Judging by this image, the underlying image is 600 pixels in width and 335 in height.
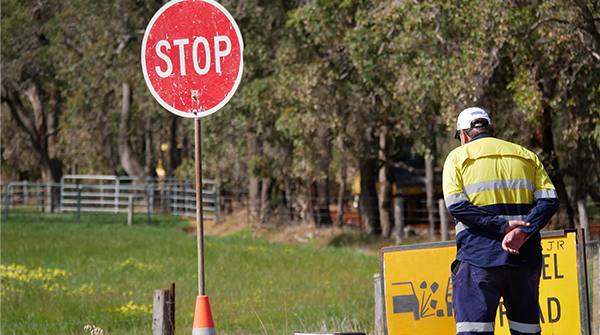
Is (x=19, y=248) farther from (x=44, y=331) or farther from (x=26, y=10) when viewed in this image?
(x=26, y=10)

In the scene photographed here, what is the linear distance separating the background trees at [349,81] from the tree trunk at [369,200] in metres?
0.06

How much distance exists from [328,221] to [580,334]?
22038 millimetres

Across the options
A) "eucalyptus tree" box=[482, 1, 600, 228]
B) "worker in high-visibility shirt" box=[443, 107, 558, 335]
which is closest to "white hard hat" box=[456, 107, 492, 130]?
"worker in high-visibility shirt" box=[443, 107, 558, 335]

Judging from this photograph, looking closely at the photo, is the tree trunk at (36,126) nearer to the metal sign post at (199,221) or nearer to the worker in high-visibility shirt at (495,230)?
the metal sign post at (199,221)

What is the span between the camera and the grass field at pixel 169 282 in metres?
9.77

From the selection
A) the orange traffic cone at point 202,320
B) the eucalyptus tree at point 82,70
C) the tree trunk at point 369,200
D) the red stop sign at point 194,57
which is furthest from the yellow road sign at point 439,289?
the eucalyptus tree at point 82,70

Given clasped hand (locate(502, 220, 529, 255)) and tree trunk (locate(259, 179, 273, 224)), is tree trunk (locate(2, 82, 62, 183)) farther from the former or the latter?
clasped hand (locate(502, 220, 529, 255))

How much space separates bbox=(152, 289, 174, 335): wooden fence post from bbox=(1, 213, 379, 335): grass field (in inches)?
44.5

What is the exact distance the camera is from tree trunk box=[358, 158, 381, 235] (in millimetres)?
24594

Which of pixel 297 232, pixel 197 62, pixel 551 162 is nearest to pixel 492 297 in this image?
pixel 197 62

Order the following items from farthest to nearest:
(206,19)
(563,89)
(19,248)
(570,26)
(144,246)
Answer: (144,246), (19,248), (563,89), (570,26), (206,19)

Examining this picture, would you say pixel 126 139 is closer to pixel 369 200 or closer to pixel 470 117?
pixel 369 200

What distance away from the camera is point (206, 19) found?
500cm

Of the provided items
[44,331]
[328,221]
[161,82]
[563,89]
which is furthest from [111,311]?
[328,221]
